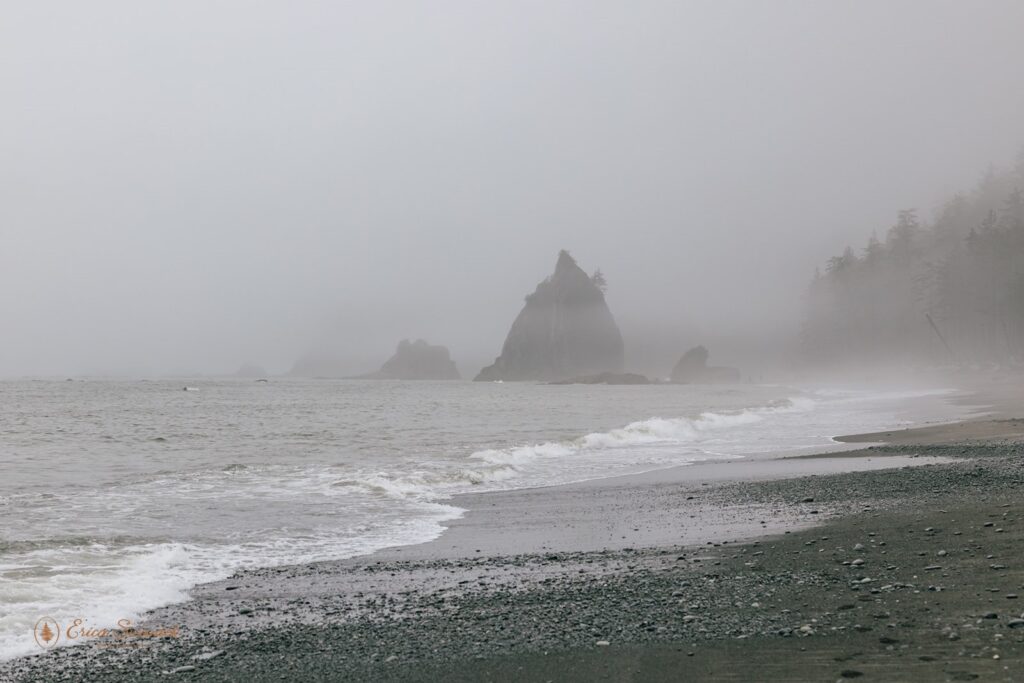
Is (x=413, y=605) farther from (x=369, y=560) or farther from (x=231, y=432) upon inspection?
(x=231, y=432)

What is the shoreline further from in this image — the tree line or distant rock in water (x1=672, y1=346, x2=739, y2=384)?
distant rock in water (x1=672, y1=346, x2=739, y2=384)

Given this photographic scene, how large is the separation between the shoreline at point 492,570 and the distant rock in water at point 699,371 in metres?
162

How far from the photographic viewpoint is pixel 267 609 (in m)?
8.19

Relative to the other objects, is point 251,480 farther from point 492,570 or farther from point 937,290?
point 937,290

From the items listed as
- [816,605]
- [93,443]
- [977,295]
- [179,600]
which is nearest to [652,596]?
[816,605]

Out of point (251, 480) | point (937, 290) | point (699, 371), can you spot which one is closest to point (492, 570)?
point (251, 480)

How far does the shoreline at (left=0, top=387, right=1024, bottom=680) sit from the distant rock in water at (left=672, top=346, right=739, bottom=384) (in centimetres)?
16153

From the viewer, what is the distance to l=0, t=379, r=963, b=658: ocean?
387 inches

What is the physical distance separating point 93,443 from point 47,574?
78.4 ft

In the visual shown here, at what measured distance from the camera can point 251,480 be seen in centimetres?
1978

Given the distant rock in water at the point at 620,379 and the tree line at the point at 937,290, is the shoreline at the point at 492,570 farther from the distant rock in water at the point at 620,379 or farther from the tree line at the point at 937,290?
the distant rock in water at the point at 620,379

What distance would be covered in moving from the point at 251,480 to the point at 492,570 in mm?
12185

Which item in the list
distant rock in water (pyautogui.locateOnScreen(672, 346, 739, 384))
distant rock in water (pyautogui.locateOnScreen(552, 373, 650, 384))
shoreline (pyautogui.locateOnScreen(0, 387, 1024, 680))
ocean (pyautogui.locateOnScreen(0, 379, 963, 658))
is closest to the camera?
shoreline (pyautogui.locateOnScreen(0, 387, 1024, 680))

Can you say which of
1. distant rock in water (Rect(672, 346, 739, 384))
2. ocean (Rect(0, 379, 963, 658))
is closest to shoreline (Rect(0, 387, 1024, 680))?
ocean (Rect(0, 379, 963, 658))
